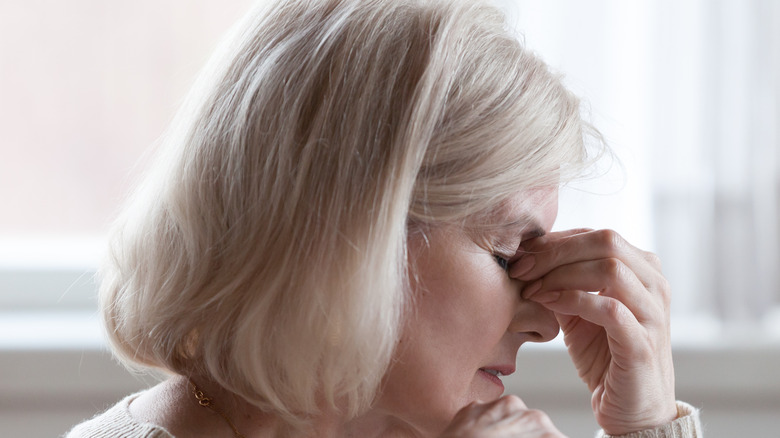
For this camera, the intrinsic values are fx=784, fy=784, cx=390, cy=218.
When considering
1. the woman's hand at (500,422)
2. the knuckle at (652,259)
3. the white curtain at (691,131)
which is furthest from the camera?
the white curtain at (691,131)

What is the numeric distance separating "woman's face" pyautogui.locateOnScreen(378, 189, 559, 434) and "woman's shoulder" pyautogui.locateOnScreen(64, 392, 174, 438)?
0.31 metres

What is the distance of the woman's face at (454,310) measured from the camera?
1015 millimetres

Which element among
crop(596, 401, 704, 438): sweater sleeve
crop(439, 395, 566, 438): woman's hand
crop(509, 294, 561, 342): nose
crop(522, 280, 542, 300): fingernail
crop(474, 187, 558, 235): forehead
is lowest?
crop(439, 395, 566, 438): woman's hand

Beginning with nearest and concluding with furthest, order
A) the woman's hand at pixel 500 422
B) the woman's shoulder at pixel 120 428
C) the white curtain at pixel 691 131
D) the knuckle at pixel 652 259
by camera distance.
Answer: the woman's hand at pixel 500 422 → the woman's shoulder at pixel 120 428 → the knuckle at pixel 652 259 → the white curtain at pixel 691 131

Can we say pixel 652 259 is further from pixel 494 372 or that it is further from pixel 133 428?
pixel 133 428

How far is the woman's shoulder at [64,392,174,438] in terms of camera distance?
1.06 metres

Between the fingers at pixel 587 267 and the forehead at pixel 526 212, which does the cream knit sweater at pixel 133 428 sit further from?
the forehead at pixel 526 212

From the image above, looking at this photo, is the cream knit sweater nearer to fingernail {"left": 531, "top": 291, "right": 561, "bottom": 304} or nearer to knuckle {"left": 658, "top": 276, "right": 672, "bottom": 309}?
knuckle {"left": 658, "top": 276, "right": 672, "bottom": 309}

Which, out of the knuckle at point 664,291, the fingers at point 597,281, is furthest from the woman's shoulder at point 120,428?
the knuckle at point 664,291

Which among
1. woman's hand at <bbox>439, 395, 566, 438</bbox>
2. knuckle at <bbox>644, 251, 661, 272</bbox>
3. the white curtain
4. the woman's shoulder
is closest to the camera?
woman's hand at <bbox>439, 395, 566, 438</bbox>

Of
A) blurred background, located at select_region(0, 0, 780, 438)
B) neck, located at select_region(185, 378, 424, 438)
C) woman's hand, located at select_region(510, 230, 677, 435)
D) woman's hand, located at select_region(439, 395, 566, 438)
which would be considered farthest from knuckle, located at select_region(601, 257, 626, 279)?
blurred background, located at select_region(0, 0, 780, 438)

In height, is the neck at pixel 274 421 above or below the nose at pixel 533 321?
below

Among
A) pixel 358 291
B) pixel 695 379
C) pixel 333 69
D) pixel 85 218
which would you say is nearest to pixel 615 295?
pixel 358 291

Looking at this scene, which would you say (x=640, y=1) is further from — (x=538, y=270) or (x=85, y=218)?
(x=85, y=218)
